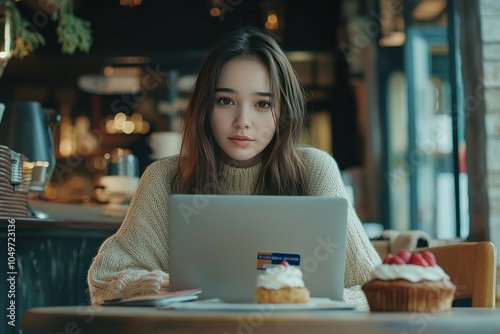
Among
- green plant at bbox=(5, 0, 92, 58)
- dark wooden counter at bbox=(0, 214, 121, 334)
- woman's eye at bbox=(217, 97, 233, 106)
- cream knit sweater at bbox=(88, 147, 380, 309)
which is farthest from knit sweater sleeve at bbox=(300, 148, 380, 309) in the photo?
green plant at bbox=(5, 0, 92, 58)

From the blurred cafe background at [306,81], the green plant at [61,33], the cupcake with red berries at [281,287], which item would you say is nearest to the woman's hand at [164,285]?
the cupcake with red berries at [281,287]

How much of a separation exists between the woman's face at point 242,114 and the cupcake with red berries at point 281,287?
65 centimetres

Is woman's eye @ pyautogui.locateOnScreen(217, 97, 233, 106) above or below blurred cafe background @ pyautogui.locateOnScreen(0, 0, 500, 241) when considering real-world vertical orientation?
below

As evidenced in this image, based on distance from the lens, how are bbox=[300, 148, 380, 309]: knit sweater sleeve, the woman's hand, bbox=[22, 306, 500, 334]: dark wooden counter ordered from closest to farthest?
1. bbox=[22, 306, 500, 334]: dark wooden counter
2. the woman's hand
3. bbox=[300, 148, 380, 309]: knit sweater sleeve

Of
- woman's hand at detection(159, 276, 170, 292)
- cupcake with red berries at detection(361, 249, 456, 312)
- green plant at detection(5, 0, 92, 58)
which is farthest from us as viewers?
green plant at detection(5, 0, 92, 58)

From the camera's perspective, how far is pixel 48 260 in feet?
9.81

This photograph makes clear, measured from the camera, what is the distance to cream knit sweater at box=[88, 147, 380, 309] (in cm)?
198

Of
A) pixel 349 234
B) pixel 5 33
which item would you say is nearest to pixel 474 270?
pixel 349 234

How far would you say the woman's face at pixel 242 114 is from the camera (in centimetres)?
217

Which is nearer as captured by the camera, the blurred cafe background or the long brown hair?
the long brown hair

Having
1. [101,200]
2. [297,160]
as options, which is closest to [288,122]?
[297,160]

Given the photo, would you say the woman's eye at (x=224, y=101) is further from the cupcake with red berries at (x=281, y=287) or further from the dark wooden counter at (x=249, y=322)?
the dark wooden counter at (x=249, y=322)

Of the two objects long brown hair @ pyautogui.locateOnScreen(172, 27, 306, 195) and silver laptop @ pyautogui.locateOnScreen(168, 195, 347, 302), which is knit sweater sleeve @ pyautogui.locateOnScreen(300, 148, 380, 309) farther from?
silver laptop @ pyautogui.locateOnScreen(168, 195, 347, 302)

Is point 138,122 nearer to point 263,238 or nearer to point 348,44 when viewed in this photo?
point 348,44
